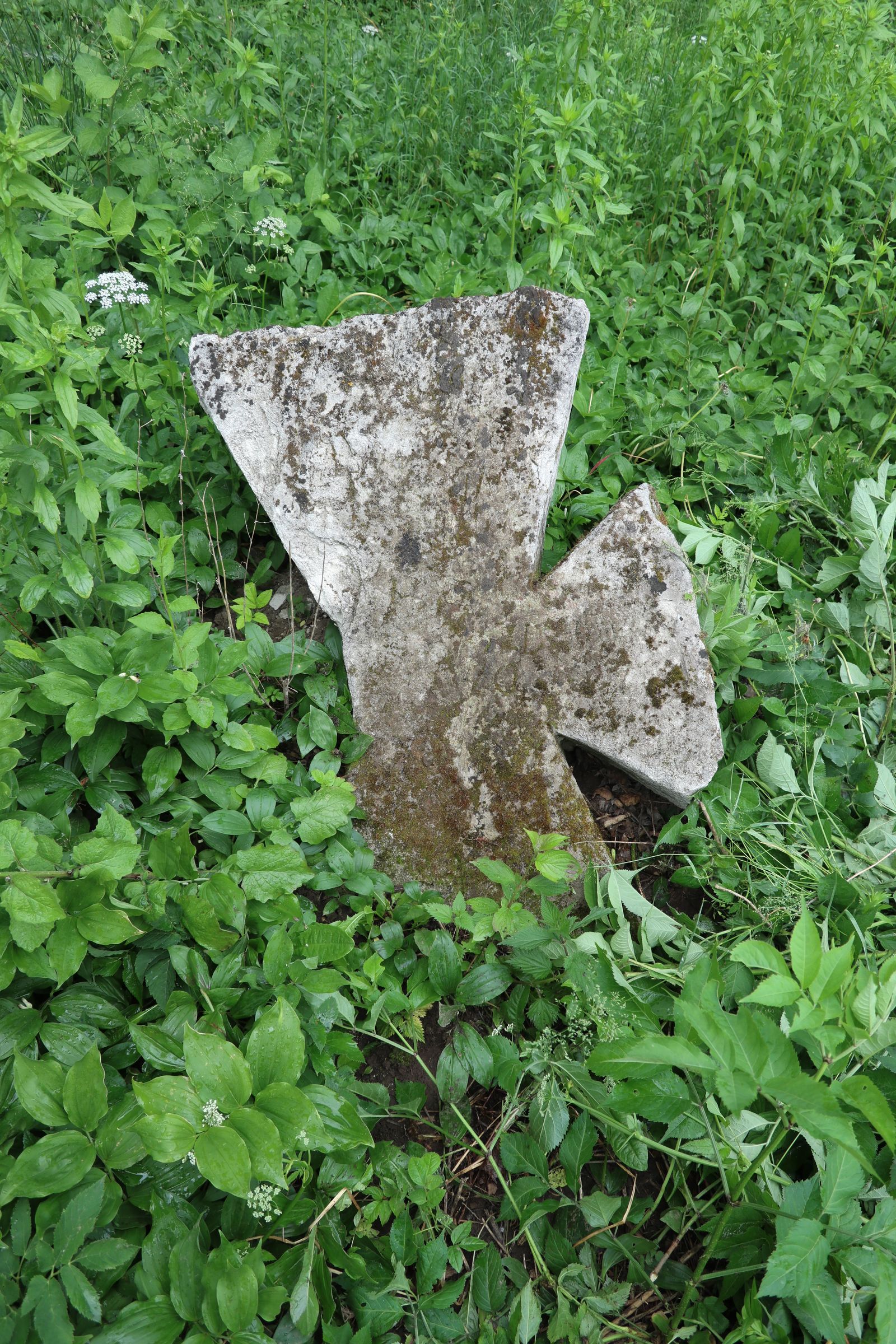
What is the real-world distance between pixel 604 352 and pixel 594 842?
7.11ft

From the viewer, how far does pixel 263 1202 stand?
5.39 ft

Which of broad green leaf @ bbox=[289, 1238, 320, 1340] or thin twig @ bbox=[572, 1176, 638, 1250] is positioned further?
thin twig @ bbox=[572, 1176, 638, 1250]

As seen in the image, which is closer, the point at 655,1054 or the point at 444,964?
the point at 655,1054

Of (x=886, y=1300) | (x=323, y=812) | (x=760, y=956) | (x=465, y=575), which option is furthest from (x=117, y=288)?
(x=886, y=1300)

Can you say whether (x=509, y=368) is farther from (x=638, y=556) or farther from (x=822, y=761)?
(x=822, y=761)

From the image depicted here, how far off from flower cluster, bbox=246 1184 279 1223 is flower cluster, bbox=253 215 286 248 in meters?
3.11

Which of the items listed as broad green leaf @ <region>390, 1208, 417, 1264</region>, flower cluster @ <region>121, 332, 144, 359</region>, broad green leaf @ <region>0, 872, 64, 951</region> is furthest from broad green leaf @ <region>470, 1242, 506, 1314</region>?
flower cluster @ <region>121, 332, 144, 359</region>

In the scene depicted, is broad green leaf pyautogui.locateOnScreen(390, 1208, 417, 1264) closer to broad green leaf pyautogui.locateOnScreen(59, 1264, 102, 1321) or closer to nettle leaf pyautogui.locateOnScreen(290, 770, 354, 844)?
broad green leaf pyautogui.locateOnScreen(59, 1264, 102, 1321)

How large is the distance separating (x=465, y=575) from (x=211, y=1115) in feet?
5.63

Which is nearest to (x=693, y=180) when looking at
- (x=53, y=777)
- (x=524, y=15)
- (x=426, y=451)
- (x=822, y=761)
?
(x=524, y=15)

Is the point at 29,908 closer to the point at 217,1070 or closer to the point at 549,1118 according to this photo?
the point at 217,1070

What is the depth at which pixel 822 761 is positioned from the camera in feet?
8.82

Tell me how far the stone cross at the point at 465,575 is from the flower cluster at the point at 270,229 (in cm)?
68

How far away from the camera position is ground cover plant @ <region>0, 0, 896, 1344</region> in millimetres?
1633
